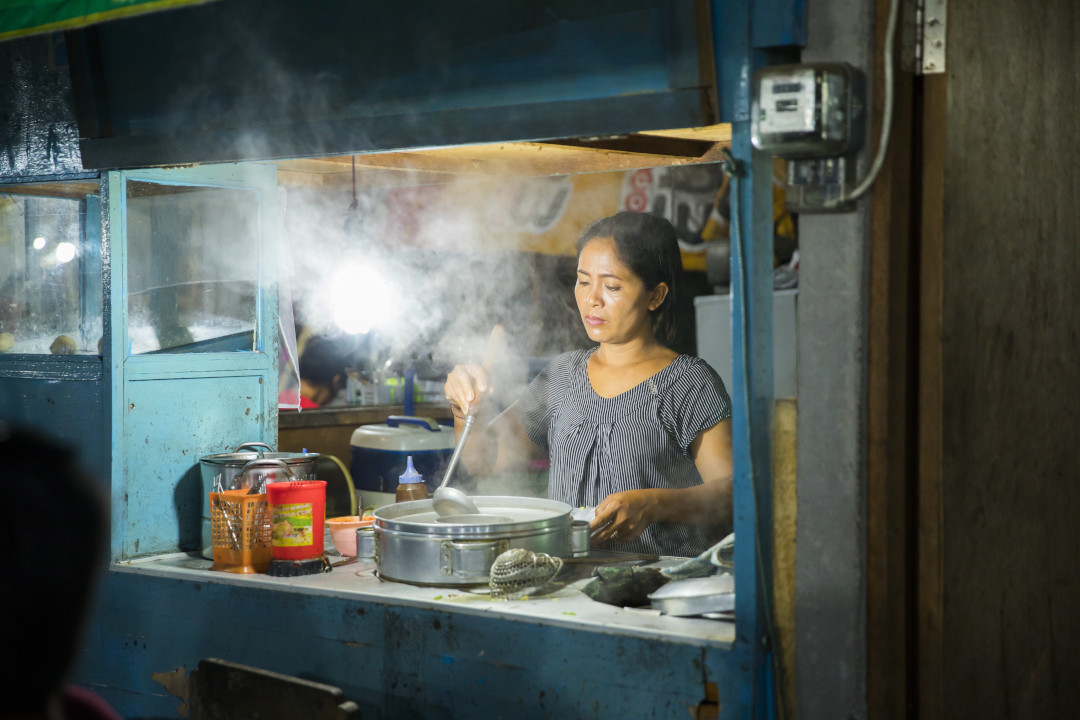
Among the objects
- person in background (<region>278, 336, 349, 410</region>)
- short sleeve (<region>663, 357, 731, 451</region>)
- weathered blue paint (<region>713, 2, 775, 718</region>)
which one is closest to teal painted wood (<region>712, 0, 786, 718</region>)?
weathered blue paint (<region>713, 2, 775, 718</region>)

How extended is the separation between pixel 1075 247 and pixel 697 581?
1.66 meters

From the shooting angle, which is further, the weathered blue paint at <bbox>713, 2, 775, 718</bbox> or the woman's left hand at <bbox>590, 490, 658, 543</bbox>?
the woman's left hand at <bbox>590, 490, 658, 543</bbox>

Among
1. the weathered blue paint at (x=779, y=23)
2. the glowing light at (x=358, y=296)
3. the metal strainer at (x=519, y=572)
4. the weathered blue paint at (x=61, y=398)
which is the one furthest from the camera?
the glowing light at (x=358, y=296)

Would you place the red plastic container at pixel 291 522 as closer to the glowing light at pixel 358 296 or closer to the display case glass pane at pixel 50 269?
the display case glass pane at pixel 50 269

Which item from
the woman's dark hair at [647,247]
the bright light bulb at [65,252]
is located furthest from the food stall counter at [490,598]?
the bright light bulb at [65,252]

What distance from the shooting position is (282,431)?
624cm

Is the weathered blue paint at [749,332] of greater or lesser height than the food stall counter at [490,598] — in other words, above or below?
above

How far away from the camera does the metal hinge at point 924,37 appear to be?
2.26 m

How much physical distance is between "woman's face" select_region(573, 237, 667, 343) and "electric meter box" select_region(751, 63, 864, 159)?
146cm

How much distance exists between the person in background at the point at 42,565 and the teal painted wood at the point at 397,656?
1606mm

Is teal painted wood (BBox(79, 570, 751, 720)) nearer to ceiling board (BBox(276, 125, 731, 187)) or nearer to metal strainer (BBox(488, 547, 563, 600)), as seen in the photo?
metal strainer (BBox(488, 547, 563, 600))

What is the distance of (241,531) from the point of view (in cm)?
298

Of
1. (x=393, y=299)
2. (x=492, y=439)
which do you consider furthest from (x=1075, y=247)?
(x=393, y=299)

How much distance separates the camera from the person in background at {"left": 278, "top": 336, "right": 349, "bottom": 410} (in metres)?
7.36
